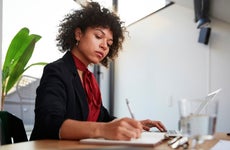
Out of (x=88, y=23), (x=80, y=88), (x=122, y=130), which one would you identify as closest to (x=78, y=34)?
(x=88, y=23)

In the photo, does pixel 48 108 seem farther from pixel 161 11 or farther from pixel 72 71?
pixel 161 11

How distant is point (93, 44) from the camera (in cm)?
128

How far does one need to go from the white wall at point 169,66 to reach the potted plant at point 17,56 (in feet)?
5.66

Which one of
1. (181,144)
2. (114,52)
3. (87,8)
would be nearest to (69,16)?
(87,8)

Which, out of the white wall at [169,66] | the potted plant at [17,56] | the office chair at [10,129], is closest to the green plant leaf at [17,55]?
the potted plant at [17,56]

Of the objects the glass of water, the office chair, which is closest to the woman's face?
the office chair

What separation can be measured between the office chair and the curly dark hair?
45 centimetres

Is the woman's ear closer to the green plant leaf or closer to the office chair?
the office chair

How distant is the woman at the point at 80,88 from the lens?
896 mm

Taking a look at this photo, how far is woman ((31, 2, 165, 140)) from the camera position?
90 centimetres

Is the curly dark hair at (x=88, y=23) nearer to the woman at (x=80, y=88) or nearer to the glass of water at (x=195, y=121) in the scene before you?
the woman at (x=80, y=88)

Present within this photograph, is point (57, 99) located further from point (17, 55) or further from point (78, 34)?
point (17, 55)

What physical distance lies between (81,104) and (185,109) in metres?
0.66

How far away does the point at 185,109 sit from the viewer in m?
0.57
